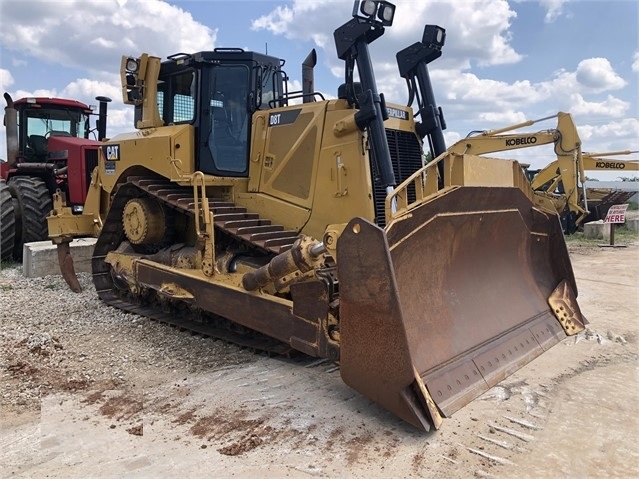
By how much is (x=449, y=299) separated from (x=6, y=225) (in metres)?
7.64

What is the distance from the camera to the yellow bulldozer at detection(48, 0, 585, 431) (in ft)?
11.3

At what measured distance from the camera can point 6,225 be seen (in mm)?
8727

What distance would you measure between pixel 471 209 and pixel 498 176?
0.50m

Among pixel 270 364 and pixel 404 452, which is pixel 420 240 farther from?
pixel 270 364

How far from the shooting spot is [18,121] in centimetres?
1023

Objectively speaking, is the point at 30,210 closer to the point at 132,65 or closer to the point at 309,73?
the point at 132,65

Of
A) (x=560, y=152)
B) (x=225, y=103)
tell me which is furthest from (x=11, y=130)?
(x=560, y=152)

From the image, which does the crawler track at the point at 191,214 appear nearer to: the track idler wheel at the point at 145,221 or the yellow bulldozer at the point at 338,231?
the yellow bulldozer at the point at 338,231

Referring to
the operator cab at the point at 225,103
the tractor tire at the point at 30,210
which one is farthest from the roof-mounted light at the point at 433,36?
the tractor tire at the point at 30,210

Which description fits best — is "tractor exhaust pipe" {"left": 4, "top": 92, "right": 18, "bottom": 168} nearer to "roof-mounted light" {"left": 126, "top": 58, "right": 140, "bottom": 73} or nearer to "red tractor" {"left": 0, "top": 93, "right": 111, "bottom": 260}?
"red tractor" {"left": 0, "top": 93, "right": 111, "bottom": 260}

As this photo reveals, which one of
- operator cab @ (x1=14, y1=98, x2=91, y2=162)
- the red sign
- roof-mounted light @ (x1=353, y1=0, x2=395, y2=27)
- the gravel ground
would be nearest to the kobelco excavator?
the red sign

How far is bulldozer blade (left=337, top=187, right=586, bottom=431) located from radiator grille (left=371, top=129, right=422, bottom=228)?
2.78ft

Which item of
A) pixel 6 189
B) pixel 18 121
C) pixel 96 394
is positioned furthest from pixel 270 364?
pixel 18 121

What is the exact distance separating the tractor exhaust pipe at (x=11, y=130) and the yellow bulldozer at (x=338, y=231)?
Result: 14.0ft
